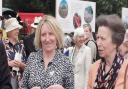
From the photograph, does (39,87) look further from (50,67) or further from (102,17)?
(102,17)

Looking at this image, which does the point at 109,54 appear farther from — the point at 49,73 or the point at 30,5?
the point at 30,5

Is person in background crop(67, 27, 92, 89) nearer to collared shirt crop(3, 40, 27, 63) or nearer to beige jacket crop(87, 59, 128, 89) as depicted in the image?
collared shirt crop(3, 40, 27, 63)

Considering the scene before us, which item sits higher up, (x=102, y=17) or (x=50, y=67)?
(x=102, y=17)

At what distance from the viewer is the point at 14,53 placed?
7023 millimetres

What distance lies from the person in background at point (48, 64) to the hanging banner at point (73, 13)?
22.3ft

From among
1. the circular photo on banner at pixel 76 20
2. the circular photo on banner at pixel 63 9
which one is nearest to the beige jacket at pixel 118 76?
the circular photo on banner at pixel 63 9

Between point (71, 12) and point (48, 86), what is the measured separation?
321 inches

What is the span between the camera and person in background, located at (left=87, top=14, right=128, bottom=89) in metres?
4.26

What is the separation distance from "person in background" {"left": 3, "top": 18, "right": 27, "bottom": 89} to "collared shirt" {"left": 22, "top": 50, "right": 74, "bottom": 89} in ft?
5.67

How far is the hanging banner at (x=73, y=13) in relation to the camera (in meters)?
11.9

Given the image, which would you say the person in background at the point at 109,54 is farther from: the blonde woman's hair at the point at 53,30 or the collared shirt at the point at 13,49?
the collared shirt at the point at 13,49

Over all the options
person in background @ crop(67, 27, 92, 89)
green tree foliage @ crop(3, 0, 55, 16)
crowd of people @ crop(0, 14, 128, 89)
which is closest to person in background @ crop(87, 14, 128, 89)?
crowd of people @ crop(0, 14, 128, 89)

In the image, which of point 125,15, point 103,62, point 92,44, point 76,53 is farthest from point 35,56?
point 125,15

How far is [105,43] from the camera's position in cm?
428
